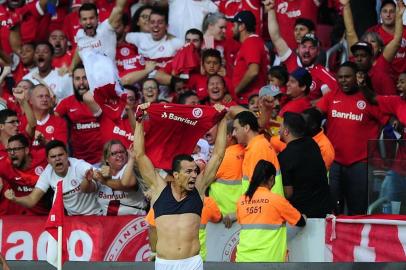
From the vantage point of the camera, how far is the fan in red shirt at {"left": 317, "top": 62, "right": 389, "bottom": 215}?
14258mm

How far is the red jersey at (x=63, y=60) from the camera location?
17.3 m

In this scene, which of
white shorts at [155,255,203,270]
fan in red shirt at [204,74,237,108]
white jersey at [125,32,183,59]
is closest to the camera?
white shorts at [155,255,203,270]

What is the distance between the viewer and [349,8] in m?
16.1

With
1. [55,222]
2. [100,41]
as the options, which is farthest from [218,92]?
[55,222]

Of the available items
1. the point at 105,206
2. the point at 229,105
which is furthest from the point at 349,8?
the point at 105,206

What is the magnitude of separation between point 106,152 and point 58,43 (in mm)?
3853

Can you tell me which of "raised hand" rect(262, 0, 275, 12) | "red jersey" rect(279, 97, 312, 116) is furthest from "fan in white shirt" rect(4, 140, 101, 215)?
"raised hand" rect(262, 0, 275, 12)

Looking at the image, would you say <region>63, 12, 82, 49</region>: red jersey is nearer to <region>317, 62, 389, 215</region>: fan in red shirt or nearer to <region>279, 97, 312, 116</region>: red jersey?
<region>279, 97, 312, 116</region>: red jersey

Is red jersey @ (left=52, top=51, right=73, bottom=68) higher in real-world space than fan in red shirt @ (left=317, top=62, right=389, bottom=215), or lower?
higher

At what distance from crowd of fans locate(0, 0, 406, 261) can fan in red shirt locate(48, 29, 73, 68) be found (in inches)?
0.8

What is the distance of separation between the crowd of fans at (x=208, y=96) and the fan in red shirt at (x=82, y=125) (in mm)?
16

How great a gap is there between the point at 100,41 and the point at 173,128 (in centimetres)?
411

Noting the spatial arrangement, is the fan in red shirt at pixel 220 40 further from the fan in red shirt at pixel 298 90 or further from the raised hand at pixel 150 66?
the fan in red shirt at pixel 298 90

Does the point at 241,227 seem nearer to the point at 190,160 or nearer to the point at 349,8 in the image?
the point at 190,160
